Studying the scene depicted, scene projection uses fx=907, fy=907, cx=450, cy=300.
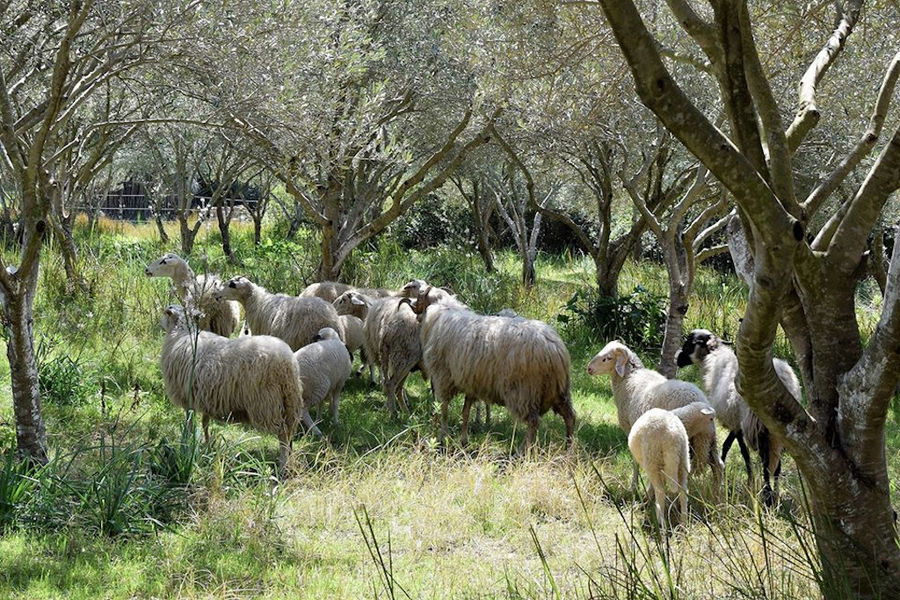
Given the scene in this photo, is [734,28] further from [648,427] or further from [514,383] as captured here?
[514,383]

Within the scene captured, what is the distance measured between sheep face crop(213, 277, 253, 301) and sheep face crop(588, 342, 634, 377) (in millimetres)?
4498

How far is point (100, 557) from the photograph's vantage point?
508 cm

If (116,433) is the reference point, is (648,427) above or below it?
above

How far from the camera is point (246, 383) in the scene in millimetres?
6980

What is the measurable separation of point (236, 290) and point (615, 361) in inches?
188

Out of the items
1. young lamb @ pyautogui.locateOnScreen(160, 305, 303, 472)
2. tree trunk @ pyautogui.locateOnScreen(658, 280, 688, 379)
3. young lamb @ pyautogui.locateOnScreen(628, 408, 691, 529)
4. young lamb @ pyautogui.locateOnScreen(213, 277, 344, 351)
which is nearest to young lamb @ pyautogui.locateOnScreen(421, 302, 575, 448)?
young lamb @ pyautogui.locateOnScreen(160, 305, 303, 472)

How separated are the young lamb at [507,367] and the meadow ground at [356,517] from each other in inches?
14.3

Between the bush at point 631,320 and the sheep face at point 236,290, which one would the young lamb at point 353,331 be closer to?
the sheep face at point 236,290

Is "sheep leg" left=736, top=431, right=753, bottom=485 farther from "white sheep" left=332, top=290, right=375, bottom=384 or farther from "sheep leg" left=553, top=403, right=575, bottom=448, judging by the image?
"white sheep" left=332, top=290, right=375, bottom=384

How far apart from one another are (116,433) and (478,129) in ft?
22.6

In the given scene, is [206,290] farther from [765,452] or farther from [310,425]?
[765,452]

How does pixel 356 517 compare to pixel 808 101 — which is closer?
pixel 356 517

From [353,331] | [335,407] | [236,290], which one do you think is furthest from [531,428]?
[236,290]

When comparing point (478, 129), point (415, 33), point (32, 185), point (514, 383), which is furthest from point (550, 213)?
point (32, 185)
